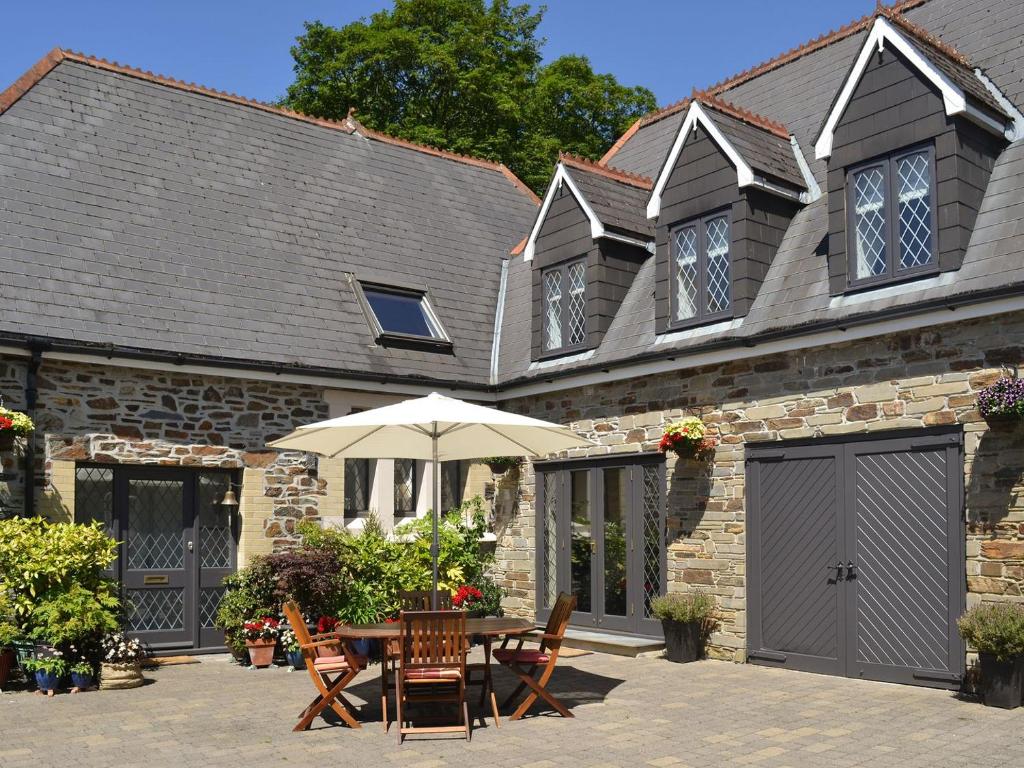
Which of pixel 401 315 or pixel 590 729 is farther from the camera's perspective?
pixel 401 315

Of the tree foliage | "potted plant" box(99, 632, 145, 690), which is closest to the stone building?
"potted plant" box(99, 632, 145, 690)

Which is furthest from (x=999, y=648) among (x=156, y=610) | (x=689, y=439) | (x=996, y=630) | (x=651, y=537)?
(x=156, y=610)

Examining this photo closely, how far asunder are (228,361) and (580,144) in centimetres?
1527

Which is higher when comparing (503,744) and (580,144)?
(580,144)

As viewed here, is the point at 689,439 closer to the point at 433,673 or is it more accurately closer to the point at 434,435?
the point at 434,435

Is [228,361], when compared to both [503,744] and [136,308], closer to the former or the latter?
[136,308]

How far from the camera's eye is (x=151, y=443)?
12.8 m

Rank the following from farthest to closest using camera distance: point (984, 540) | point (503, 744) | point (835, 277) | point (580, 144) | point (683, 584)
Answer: point (580, 144) < point (683, 584) < point (835, 277) < point (984, 540) < point (503, 744)

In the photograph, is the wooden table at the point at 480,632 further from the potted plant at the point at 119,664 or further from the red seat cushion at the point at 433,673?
the potted plant at the point at 119,664

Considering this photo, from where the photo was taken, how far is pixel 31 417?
472 inches

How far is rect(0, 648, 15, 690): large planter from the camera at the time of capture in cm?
1061

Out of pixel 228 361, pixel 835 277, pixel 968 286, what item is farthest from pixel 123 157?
pixel 968 286

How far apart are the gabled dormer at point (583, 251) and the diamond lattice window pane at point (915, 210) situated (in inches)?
176

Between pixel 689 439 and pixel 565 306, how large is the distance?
356cm
